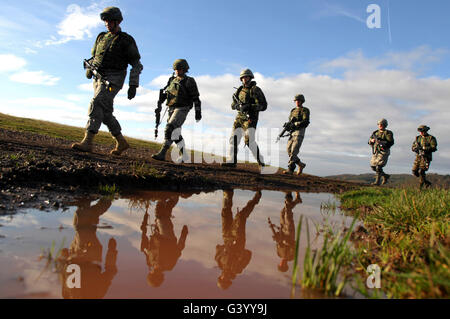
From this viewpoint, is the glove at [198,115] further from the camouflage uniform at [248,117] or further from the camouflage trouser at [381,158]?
the camouflage trouser at [381,158]

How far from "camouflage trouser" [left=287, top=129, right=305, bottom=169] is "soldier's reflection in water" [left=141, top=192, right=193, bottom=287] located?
26.5ft

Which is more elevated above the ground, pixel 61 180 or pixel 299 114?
pixel 299 114

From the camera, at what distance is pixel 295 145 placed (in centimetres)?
1091

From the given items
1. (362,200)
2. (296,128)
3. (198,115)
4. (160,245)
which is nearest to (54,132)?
(198,115)

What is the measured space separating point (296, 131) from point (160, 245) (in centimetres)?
939

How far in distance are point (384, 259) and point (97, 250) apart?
2.05 m

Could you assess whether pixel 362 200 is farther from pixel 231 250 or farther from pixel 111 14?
pixel 111 14

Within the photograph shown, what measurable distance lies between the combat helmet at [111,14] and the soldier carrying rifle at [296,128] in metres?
6.82

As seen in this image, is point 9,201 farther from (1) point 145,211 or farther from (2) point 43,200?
(1) point 145,211

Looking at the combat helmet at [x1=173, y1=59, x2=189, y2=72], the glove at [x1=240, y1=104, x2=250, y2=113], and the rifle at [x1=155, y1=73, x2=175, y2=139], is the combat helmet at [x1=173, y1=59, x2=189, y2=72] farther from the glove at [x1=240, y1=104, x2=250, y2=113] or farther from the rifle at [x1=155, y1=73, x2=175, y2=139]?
the glove at [x1=240, y1=104, x2=250, y2=113]

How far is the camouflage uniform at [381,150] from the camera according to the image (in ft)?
41.3

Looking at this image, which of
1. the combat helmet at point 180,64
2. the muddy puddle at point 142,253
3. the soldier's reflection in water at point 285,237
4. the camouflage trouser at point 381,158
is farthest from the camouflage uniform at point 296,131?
the muddy puddle at point 142,253

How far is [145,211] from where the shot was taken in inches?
136
